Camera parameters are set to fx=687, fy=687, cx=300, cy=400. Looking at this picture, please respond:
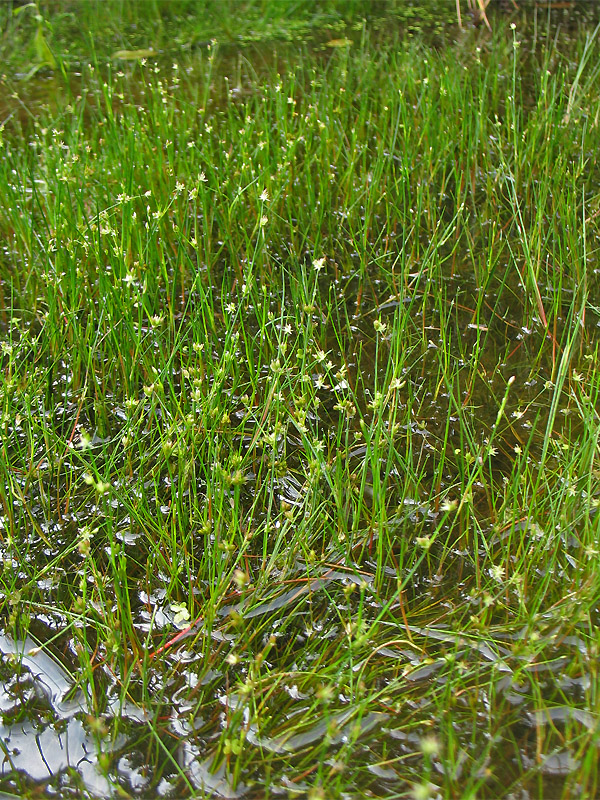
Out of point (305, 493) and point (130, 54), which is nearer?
point (305, 493)

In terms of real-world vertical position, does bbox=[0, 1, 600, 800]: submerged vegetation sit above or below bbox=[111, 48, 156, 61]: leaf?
below

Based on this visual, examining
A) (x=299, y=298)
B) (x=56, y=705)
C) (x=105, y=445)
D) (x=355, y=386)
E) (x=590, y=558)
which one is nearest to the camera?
(x=56, y=705)

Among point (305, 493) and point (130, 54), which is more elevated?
point (130, 54)

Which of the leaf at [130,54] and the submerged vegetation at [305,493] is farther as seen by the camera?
the leaf at [130,54]

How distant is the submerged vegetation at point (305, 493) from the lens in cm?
141

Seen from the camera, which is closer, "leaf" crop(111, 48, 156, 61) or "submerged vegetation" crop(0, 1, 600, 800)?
"submerged vegetation" crop(0, 1, 600, 800)

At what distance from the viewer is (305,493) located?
1973 millimetres

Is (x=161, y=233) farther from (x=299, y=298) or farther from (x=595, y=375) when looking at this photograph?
(x=595, y=375)

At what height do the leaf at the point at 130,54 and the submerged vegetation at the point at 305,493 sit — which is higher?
the leaf at the point at 130,54

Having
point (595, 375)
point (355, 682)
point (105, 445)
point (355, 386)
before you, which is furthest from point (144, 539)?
point (595, 375)

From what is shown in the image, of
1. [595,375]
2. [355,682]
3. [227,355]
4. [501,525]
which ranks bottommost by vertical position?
[355,682]

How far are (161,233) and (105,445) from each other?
1200 millimetres

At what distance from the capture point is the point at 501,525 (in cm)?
179

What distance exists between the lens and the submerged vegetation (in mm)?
1412
